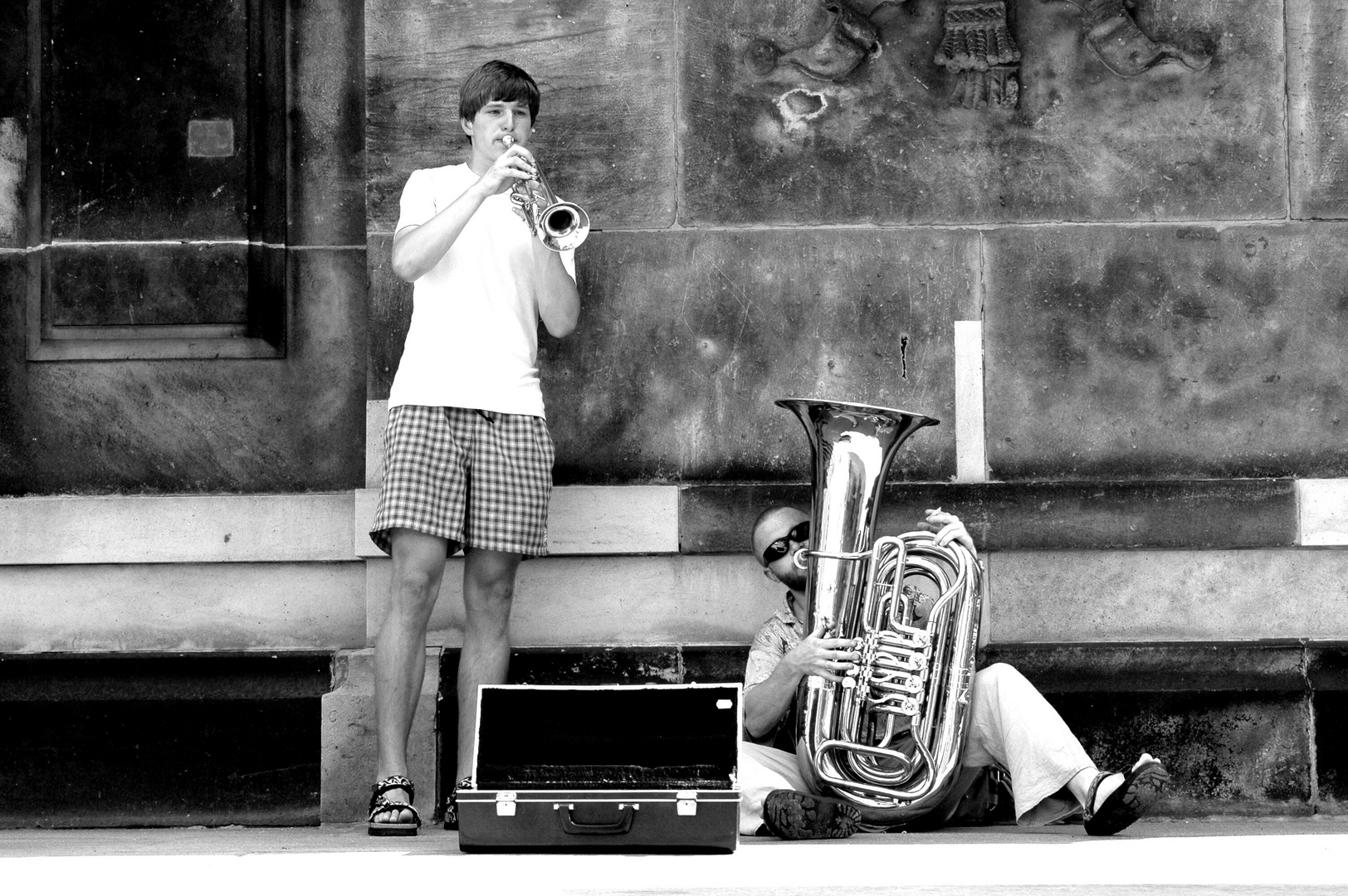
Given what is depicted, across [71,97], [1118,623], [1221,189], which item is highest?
[71,97]

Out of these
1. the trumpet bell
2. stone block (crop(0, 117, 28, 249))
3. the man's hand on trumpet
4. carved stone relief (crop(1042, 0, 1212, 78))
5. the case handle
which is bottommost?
the case handle

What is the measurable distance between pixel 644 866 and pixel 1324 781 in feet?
8.69

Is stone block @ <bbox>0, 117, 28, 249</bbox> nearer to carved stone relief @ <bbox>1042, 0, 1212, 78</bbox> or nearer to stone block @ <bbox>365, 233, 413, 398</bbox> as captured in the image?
stone block @ <bbox>365, 233, 413, 398</bbox>

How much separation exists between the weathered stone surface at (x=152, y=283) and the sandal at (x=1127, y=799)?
324 cm

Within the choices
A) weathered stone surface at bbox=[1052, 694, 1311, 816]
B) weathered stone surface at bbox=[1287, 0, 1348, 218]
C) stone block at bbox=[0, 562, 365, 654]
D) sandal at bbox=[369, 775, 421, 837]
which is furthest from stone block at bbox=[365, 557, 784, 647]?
weathered stone surface at bbox=[1287, 0, 1348, 218]

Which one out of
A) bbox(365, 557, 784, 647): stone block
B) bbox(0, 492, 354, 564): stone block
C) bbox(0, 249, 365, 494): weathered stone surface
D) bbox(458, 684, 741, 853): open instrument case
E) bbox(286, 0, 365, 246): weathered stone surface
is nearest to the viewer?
bbox(458, 684, 741, 853): open instrument case

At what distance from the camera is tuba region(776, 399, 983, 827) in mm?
5340

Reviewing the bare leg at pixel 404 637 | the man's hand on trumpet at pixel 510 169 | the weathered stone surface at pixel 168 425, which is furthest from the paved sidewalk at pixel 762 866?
the man's hand on trumpet at pixel 510 169

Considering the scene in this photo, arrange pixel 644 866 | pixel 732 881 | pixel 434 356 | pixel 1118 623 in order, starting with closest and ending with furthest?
pixel 732 881 → pixel 644 866 → pixel 434 356 → pixel 1118 623

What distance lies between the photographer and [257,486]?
21.4 feet

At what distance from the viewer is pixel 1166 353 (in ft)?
20.5

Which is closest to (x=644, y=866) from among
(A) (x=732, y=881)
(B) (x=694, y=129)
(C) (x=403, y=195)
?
(A) (x=732, y=881)

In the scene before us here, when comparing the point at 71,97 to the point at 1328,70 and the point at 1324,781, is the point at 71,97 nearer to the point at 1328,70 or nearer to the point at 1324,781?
the point at 1328,70

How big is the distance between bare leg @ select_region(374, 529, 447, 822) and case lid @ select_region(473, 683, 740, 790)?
0.64 metres
